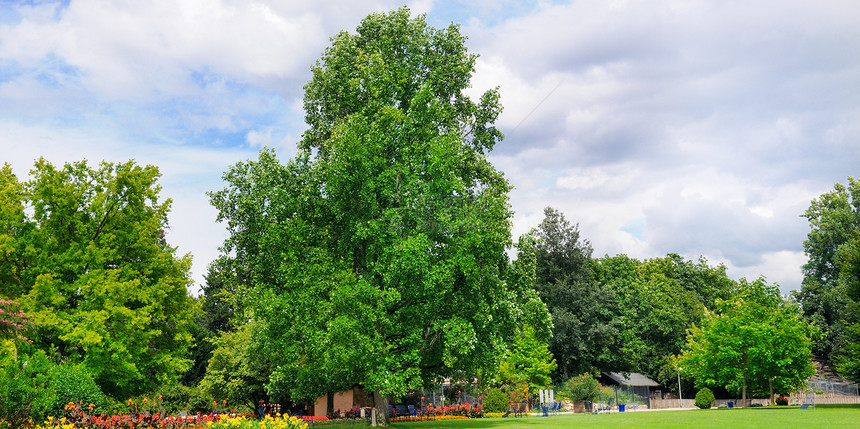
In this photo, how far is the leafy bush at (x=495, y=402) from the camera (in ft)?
162

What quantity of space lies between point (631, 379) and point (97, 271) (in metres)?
60.9

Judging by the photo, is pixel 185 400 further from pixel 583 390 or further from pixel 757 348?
pixel 757 348

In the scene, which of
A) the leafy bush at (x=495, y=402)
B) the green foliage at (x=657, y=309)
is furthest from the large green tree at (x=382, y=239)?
the green foliage at (x=657, y=309)

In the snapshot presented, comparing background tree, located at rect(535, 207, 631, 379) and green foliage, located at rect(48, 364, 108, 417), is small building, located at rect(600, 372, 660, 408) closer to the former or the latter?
background tree, located at rect(535, 207, 631, 379)

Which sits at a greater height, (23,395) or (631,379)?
(23,395)

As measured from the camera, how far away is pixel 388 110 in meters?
28.2

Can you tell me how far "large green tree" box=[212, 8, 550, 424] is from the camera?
2536 centimetres

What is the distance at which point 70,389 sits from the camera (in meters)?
22.2

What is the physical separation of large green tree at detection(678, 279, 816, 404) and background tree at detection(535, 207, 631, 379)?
11.8 m

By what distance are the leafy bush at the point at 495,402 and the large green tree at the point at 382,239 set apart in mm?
17687

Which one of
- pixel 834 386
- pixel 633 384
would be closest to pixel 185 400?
pixel 633 384

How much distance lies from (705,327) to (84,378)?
178ft

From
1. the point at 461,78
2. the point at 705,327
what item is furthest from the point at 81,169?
the point at 705,327

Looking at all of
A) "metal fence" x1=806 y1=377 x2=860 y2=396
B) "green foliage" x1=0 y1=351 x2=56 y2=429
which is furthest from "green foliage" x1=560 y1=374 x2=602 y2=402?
"green foliage" x1=0 y1=351 x2=56 y2=429
